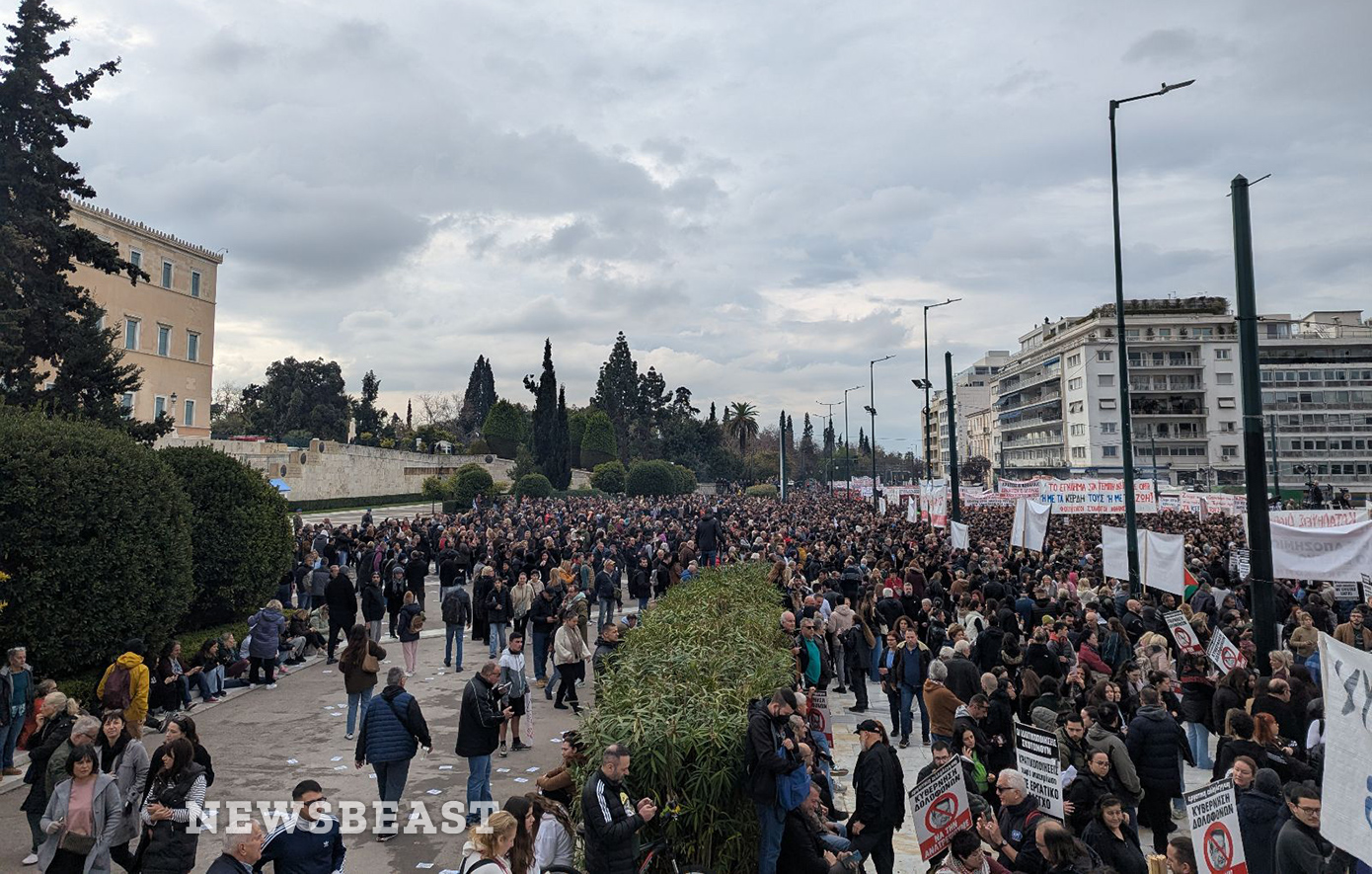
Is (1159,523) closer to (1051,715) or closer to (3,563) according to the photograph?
(1051,715)

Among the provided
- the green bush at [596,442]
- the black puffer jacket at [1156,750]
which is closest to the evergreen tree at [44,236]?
the black puffer jacket at [1156,750]

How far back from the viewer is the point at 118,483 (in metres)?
12.5

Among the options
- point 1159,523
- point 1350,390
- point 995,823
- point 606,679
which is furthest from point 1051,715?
point 1350,390

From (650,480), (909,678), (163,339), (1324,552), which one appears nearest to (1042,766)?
(909,678)

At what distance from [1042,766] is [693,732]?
8.63ft

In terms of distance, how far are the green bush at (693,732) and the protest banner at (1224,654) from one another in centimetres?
490

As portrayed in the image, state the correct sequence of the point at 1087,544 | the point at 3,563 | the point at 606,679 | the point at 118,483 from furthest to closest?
1. the point at 1087,544
2. the point at 118,483
3. the point at 3,563
4. the point at 606,679

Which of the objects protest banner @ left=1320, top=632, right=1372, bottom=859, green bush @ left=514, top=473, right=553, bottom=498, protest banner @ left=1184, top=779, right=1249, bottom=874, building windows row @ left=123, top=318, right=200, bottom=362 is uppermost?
building windows row @ left=123, top=318, right=200, bottom=362

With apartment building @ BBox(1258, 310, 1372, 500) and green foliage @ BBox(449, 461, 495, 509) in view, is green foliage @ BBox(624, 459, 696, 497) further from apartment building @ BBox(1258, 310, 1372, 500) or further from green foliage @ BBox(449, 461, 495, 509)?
apartment building @ BBox(1258, 310, 1372, 500)

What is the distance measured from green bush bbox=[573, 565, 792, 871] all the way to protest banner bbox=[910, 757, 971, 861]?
1262mm

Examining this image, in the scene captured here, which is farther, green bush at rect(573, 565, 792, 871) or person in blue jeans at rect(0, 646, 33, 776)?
person in blue jeans at rect(0, 646, 33, 776)

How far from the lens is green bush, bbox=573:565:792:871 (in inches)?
244

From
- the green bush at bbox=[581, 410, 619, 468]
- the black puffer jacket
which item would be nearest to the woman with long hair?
the black puffer jacket

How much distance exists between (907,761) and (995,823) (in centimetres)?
479
